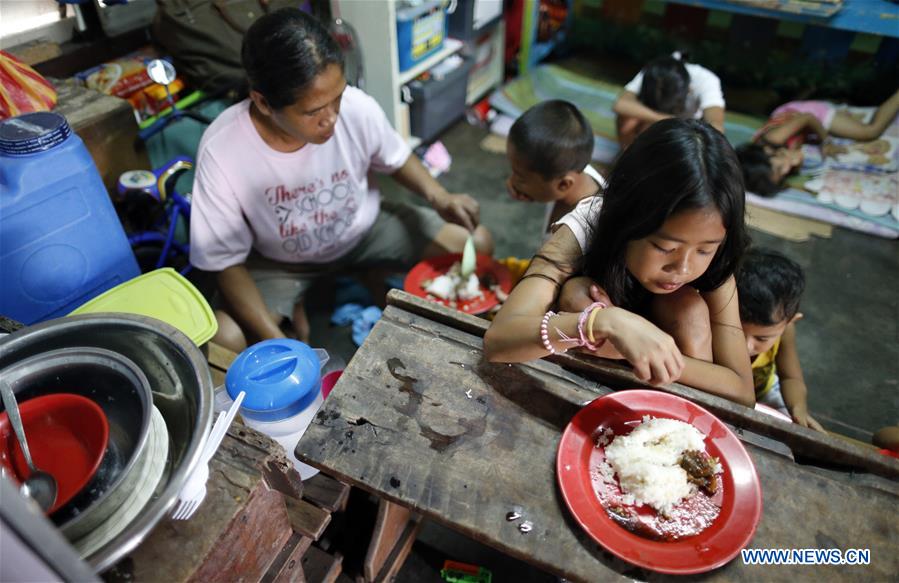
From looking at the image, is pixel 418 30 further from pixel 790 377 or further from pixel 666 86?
pixel 790 377

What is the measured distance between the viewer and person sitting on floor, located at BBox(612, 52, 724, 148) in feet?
10.5

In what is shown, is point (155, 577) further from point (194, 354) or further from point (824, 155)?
point (824, 155)

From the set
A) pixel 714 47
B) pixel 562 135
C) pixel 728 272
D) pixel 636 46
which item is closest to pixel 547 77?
pixel 636 46

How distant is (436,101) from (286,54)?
7.31 ft

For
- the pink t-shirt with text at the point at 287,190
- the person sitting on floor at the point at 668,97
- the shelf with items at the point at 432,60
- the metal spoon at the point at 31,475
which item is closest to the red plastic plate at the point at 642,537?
the metal spoon at the point at 31,475

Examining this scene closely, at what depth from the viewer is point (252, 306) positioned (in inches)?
82.7

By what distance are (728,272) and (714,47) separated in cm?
398

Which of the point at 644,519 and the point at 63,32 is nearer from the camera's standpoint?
the point at 644,519

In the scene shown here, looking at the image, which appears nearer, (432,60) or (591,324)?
(591,324)

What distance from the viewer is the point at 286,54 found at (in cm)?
→ 169

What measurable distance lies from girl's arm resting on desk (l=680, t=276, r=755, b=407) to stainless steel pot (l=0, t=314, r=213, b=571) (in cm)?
105

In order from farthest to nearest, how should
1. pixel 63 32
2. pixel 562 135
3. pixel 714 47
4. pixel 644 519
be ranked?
pixel 714 47 < pixel 63 32 < pixel 562 135 < pixel 644 519

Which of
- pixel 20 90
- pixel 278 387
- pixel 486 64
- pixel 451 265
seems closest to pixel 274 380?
pixel 278 387
